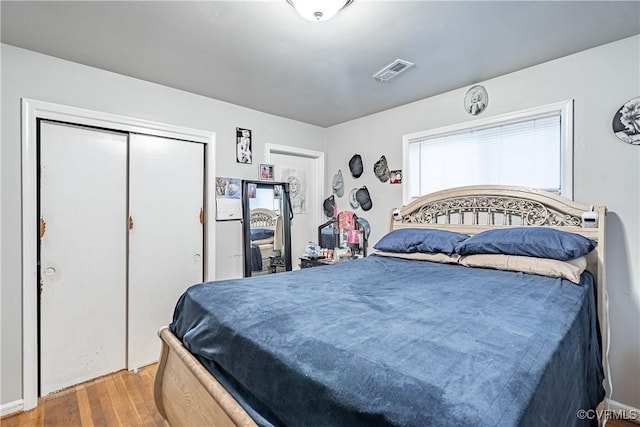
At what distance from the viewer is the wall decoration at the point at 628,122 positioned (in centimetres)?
200

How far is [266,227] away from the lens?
140 inches

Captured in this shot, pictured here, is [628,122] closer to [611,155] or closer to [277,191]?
[611,155]

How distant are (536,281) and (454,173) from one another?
144 cm

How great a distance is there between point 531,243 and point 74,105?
137 inches

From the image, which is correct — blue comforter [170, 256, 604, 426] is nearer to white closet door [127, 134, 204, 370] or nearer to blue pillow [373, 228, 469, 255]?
blue pillow [373, 228, 469, 255]

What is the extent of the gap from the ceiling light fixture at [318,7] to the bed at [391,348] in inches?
56.9

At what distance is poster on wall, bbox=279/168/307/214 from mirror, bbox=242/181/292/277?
10.3 inches

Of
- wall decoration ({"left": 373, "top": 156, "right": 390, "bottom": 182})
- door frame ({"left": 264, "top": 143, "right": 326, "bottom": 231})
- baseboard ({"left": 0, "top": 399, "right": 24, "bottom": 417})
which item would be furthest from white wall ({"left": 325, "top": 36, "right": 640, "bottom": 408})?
baseboard ({"left": 0, "top": 399, "right": 24, "bottom": 417})

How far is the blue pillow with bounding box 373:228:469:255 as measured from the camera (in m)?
2.48

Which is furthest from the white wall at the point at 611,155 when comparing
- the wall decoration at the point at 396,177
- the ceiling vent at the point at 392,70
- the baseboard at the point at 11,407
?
the baseboard at the point at 11,407

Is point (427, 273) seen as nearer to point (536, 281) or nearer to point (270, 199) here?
point (536, 281)

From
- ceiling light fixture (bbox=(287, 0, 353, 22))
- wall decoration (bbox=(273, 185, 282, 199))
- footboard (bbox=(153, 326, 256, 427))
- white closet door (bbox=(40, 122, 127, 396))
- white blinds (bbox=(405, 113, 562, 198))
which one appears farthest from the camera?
wall decoration (bbox=(273, 185, 282, 199))

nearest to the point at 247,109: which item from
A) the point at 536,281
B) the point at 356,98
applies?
the point at 356,98

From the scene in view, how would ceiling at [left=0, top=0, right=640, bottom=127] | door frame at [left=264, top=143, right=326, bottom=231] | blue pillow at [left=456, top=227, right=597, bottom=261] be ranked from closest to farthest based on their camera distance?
ceiling at [left=0, top=0, right=640, bottom=127], blue pillow at [left=456, top=227, right=597, bottom=261], door frame at [left=264, top=143, right=326, bottom=231]
